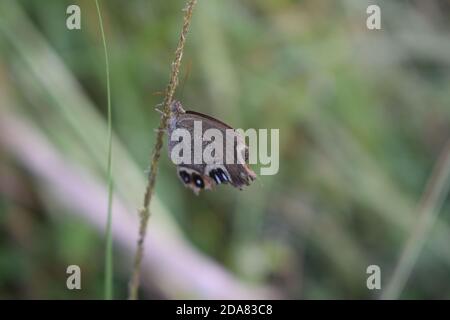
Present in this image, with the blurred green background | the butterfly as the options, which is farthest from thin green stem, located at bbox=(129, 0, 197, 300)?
the blurred green background

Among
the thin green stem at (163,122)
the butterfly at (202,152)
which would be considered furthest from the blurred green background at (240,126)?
the thin green stem at (163,122)

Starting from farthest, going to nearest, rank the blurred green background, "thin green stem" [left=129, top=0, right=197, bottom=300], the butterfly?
the blurred green background, the butterfly, "thin green stem" [left=129, top=0, right=197, bottom=300]

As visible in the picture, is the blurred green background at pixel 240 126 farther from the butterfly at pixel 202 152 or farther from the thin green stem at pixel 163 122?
the thin green stem at pixel 163 122

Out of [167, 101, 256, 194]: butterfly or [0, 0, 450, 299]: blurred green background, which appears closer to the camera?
[167, 101, 256, 194]: butterfly

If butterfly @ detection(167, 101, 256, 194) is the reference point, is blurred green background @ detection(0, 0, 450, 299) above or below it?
above

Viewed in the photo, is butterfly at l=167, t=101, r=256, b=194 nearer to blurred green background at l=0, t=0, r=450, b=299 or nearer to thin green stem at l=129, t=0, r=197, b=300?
thin green stem at l=129, t=0, r=197, b=300

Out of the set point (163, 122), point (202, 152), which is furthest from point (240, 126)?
point (163, 122)

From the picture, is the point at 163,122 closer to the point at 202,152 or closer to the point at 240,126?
the point at 202,152

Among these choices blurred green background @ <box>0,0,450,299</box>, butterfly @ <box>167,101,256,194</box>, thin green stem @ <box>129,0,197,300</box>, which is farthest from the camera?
blurred green background @ <box>0,0,450,299</box>
